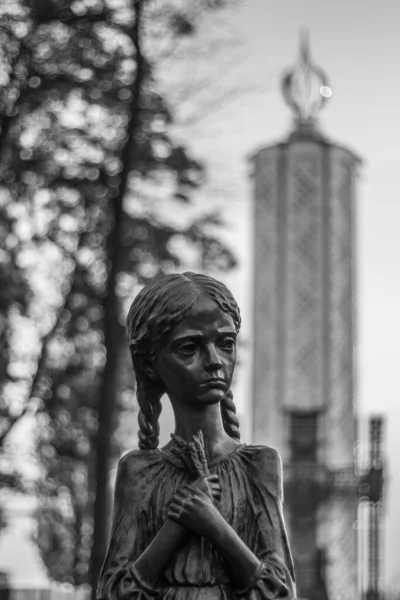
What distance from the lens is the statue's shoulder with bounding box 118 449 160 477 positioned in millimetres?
3701

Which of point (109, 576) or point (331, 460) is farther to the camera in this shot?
point (331, 460)

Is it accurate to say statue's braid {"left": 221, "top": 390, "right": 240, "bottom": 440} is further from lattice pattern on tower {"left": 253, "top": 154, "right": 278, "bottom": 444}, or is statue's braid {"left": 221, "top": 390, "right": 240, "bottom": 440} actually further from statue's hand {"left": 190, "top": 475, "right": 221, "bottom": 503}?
lattice pattern on tower {"left": 253, "top": 154, "right": 278, "bottom": 444}

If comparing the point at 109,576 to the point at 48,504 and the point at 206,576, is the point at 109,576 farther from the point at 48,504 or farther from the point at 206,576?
the point at 48,504

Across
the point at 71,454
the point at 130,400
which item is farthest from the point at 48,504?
the point at 71,454

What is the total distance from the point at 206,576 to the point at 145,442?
0.52 metres

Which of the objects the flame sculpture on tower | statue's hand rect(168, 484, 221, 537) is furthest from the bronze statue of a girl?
the flame sculpture on tower

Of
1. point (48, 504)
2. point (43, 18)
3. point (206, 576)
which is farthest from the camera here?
point (48, 504)

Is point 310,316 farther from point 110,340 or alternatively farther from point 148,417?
point 148,417

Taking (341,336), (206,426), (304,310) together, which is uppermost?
(304,310)

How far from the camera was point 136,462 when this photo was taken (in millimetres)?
3721

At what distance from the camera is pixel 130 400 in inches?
789

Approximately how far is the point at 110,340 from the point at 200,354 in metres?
10.6

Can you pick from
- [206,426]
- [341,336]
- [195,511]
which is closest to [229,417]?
[206,426]

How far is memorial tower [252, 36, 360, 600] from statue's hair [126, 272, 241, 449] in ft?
78.4
